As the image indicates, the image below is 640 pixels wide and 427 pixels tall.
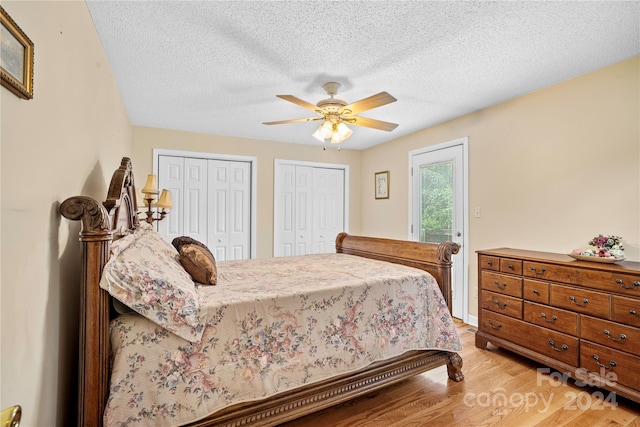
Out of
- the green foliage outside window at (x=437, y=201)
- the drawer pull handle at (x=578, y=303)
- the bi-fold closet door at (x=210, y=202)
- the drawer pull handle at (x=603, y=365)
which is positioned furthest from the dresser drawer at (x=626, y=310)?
the bi-fold closet door at (x=210, y=202)

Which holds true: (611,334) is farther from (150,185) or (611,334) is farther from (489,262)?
(150,185)

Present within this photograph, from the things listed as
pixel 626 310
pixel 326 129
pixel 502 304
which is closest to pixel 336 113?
pixel 326 129

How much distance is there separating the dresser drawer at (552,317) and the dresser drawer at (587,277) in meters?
0.22

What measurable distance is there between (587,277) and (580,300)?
17cm

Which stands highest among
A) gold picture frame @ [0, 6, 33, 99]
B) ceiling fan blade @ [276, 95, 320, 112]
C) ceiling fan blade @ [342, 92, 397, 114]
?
ceiling fan blade @ [276, 95, 320, 112]

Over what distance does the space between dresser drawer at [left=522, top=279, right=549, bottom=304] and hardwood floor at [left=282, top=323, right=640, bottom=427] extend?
54cm

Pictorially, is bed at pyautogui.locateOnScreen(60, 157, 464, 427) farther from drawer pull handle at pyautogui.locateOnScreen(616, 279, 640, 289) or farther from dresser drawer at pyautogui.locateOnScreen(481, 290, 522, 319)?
drawer pull handle at pyautogui.locateOnScreen(616, 279, 640, 289)

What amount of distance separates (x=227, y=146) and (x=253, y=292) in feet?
10.4

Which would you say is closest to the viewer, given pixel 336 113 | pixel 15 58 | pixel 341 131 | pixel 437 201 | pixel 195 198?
pixel 15 58

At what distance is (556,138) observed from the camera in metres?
2.65

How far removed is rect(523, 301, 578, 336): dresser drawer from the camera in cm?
211

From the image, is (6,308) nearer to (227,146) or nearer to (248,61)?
(248,61)

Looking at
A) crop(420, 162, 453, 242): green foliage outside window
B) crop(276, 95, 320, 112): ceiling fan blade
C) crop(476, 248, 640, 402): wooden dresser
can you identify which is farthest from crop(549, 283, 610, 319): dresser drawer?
crop(276, 95, 320, 112): ceiling fan blade

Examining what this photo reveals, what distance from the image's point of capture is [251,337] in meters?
1.44
